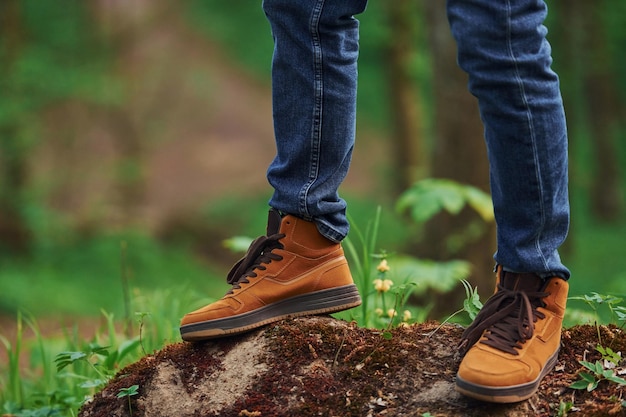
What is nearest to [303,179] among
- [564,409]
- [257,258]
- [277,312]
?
[257,258]

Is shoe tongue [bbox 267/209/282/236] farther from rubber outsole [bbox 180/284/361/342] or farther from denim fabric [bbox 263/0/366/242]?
rubber outsole [bbox 180/284/361/342]

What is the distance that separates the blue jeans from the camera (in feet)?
5.26

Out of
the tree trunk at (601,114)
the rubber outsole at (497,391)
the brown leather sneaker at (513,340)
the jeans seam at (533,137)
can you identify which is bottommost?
the tree trunk at (601,114)

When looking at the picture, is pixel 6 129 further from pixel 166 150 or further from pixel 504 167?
pixel 504 167

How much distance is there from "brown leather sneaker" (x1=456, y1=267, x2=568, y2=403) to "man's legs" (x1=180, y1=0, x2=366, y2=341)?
1.45ft

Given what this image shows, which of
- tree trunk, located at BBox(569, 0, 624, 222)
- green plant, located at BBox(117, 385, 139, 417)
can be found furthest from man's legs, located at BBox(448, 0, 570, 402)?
tree trunk, located at BBox(569, 0, 624, 222)

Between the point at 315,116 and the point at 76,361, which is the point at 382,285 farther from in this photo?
the point at 76,361

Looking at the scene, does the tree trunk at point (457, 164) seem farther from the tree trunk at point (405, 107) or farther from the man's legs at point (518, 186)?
the tree trunk at point (405, 107)

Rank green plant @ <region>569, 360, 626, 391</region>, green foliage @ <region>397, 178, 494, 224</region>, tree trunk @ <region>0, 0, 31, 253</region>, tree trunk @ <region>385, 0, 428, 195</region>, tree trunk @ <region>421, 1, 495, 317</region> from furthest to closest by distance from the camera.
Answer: tree trunk @ <region>385, 0, 428, 195</region>, tree trunk @ <region>0, 0, 31, 253</region>, tree trunk @ <region>421, 1, 495, 317</region>, green foliage @ <region>397, 178, 494, 224</region>, green plant @ <region>569, 360, 626, 391</region>

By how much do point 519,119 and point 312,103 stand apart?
1.82ft

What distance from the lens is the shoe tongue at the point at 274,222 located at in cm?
202

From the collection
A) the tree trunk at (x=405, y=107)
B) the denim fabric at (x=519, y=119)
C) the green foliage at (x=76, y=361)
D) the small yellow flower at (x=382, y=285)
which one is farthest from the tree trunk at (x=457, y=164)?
the tree trunk at (x=405, y=107)

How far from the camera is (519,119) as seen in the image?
5.32 ft

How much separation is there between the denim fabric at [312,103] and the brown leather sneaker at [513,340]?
501 mm
